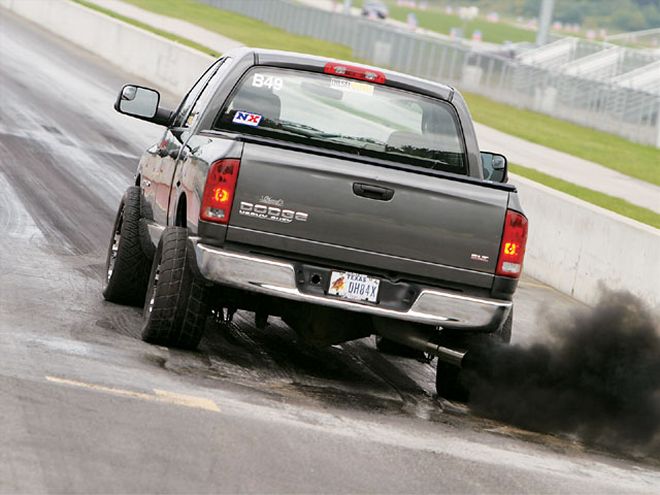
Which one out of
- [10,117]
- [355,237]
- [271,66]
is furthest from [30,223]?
[10,117]

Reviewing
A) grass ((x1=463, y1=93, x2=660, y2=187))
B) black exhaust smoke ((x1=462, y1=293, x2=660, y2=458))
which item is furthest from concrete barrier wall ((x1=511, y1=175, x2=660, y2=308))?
grass ((x1=463, y1=93, x2=660, y2=187))

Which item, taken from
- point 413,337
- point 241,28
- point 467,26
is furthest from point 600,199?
point 467,26

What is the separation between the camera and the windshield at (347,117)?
9.26 metres

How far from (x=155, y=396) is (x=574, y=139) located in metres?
29.2

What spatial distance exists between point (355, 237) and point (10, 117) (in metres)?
15.3

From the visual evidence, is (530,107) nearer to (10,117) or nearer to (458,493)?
(10,117)

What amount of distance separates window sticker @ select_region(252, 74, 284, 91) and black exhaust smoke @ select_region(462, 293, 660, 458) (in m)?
2.01

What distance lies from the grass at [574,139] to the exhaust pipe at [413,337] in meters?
20.1

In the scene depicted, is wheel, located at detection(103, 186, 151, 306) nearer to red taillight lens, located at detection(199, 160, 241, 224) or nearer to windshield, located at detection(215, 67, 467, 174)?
windshield, located at detection(215, 67, 467, 174)

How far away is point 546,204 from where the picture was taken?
1677 centimetres

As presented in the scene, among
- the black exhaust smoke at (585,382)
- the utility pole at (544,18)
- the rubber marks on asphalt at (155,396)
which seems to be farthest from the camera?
the utility pole at (544,18)

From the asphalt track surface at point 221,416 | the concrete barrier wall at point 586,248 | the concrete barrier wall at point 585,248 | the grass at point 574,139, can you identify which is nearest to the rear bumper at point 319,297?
the asphalt track surface at point 221,416

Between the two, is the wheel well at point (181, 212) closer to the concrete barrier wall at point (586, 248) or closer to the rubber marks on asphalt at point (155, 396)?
the rubber marks on asphalt at point (155, 396)

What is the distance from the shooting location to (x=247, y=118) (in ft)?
30.5
